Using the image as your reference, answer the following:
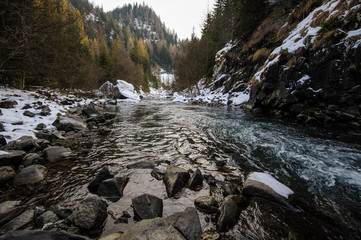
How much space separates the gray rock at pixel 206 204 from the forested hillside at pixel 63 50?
21.8 feet

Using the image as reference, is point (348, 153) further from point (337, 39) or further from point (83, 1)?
point (83, 1)

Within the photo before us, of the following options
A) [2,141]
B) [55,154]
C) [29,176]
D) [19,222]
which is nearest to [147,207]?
[19,222]

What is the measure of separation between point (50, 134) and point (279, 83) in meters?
11.8

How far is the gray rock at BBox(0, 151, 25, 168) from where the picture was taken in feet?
9.90

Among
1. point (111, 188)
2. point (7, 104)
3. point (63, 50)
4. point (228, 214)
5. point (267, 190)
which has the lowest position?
point (111, 188)

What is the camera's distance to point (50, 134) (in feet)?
17.3

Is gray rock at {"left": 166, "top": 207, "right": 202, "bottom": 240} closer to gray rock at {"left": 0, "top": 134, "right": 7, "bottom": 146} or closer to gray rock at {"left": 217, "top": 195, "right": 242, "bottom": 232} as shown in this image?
gray rock at {"left": 217, "top": 195, "right": 242, "bottom": 232}

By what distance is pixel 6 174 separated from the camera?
2.77 meters

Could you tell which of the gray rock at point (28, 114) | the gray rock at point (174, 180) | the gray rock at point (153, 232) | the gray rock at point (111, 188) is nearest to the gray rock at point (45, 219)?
the gray rock at point (111, 188)

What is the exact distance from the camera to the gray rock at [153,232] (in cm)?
146

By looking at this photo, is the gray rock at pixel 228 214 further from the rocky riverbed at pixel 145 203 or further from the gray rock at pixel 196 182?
the gray rock at pixel 196 182

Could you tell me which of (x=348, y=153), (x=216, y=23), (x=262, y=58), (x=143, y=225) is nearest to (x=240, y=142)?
(x=348, y=153)

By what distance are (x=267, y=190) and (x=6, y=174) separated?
477cm

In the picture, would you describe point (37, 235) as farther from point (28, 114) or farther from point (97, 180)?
point (28, 114)
